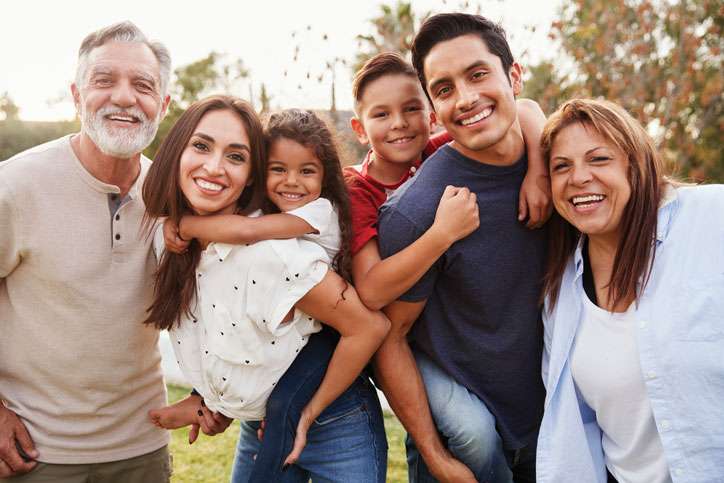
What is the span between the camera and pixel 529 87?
51.5 ft

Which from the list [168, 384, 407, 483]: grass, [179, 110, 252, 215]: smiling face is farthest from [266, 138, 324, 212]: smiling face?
[168, 384, 407, 483]: grass

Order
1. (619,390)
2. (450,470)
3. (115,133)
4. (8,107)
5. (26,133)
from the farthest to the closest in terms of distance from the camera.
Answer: (8,107) < (26,133) < (115,133) < (450,470) < (619,390)

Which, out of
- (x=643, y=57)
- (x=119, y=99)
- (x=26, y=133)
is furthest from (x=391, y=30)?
(x=26, y=133)

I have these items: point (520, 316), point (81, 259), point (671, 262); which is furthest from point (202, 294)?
point (671, 262)

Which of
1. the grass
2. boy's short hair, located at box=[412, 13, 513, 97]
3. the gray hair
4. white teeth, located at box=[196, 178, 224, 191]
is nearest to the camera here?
white teeth, located at box=[196, 178, 224, 191]

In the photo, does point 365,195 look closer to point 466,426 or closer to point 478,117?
point 478,117

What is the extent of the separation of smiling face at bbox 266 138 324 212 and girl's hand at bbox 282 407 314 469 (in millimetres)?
885

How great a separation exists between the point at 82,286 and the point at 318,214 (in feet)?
3.84

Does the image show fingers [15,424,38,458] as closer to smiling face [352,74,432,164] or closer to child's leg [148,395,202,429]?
child's leg [148,395,202,429]

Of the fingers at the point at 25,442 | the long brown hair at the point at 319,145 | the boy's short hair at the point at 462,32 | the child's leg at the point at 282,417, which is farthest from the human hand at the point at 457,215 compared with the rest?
the fingers at the point at 25,442

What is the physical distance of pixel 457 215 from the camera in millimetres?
2660

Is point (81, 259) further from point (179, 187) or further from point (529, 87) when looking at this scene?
point (529, 87)

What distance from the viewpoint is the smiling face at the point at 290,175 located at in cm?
289

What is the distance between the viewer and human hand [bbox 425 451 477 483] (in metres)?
2.84
